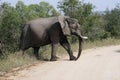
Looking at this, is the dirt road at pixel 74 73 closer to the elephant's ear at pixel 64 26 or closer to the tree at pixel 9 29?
the elephant's ear at pixel 64 26

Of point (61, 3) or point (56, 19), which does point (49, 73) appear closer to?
point (56, 19)

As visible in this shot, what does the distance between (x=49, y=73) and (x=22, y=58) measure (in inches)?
167

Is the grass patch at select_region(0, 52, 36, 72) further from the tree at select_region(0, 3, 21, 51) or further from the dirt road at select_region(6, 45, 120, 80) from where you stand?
the tree at select_region(0, 3, 21, 51)

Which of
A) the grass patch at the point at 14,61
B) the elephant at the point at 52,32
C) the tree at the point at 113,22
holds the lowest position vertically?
the tree at the point at 113,22

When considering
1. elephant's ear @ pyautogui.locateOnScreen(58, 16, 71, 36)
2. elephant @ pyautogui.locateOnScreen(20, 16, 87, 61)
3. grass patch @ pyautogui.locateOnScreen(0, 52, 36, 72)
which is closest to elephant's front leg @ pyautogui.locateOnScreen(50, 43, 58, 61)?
elephant @ pyautogui.locateOnScreen(20, 16, 87, 61)

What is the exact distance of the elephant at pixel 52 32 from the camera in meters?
18.6

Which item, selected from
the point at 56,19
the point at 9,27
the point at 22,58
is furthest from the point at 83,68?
the point at 9,27

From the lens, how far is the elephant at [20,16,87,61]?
18572mm

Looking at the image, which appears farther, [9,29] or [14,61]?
[9,29]

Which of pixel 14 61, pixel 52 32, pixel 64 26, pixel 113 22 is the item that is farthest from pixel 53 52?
pixel 113 22

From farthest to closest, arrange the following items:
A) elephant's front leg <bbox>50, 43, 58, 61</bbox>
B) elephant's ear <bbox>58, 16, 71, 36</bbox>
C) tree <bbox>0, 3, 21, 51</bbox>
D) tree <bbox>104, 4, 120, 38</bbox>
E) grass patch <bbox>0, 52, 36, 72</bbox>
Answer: tree <bbox>104, 4, 120, 38</bbox>
tree <bbox>0, 3, 21, 51</bbox>
elephant's ear <bbox>58, 16, 71, 36</bbox>
elephant's front leg <bbox>50, 43, 58, 61</bbox>
grass patch <bbox>0, 52, 36, 72</bbox>

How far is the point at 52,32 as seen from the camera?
61.4ft

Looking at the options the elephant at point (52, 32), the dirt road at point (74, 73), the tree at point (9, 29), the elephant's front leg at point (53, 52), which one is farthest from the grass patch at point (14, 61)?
the tree at point (9, 29)

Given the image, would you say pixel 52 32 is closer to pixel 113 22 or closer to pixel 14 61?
pixel 14 61
